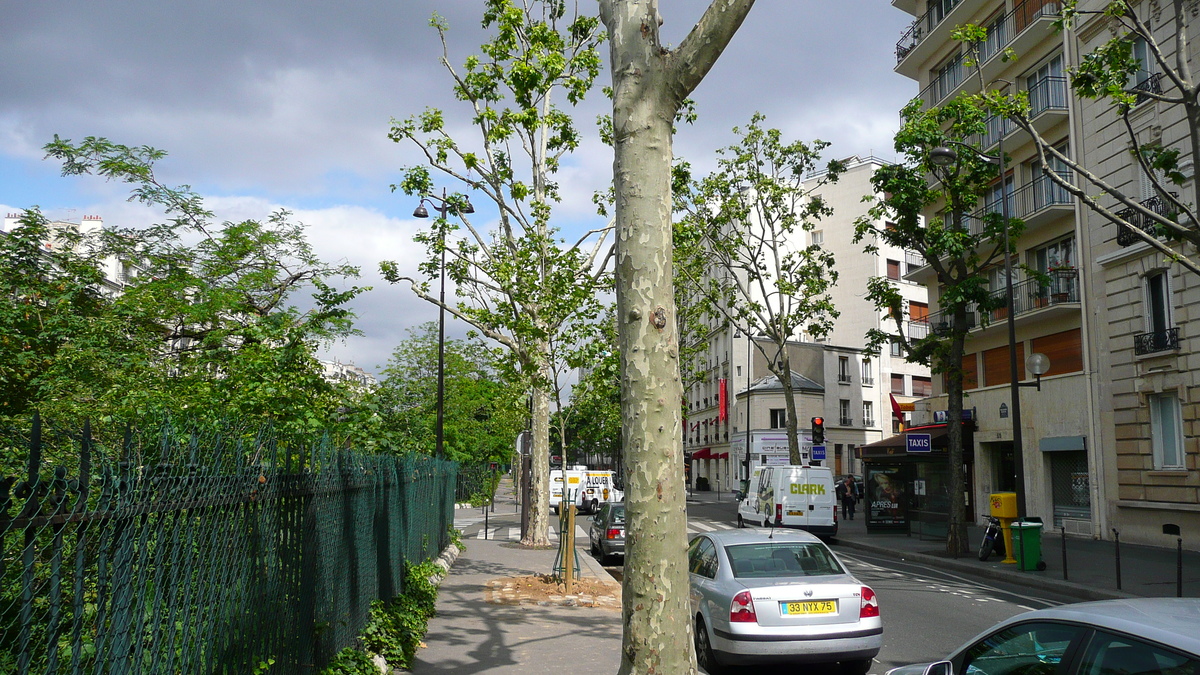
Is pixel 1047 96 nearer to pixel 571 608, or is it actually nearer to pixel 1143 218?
pixel 1143 218

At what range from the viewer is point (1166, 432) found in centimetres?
2248

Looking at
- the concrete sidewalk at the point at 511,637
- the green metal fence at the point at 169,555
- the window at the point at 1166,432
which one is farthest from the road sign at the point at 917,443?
the green metal fence at the point at 169,555

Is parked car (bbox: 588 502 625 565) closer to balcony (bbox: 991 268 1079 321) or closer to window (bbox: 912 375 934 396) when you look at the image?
balcony (bbox: 991 268 1079 321)

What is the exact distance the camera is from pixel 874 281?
2214 cm

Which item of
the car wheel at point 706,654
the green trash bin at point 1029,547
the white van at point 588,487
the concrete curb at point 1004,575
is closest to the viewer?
the car wheel at point 706,654

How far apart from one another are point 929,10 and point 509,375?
26.9 m

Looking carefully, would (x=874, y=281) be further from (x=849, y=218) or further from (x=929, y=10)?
(x=849, y=218)

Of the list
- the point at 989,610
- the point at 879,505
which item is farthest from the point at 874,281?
the point at 989,610

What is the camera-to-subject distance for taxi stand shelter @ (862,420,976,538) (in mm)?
25656

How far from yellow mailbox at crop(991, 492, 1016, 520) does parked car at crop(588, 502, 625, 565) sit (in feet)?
27.0

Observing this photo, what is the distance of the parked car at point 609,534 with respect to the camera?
19922 mm

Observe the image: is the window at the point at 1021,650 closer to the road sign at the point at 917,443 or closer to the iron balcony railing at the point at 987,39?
the road sign at the point at 917,443

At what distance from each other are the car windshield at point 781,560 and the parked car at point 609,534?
A: 10211 millimetres

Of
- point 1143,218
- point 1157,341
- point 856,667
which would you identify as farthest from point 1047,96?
point 856,667
